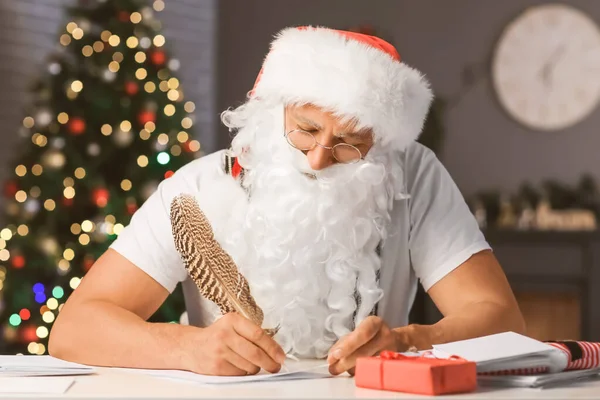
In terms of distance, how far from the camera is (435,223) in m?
2.07

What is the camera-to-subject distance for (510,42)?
5.72m

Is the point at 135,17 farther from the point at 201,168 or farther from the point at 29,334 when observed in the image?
the point at 201,168

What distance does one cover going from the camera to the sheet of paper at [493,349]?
1394 mm

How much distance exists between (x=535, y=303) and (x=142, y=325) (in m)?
4.11

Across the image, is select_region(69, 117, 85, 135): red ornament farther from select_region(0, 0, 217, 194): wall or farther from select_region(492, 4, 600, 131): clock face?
select_region(492, 4, 600, 131): clock face

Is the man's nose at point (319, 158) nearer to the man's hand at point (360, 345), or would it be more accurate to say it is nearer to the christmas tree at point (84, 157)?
the man's hand at point (360, 345)

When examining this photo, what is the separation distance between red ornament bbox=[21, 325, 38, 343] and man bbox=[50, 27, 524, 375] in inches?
78.8

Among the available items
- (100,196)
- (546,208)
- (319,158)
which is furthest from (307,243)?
(546,208)

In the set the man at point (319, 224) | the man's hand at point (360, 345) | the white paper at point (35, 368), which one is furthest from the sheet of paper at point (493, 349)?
the white paper at point (35, 368)

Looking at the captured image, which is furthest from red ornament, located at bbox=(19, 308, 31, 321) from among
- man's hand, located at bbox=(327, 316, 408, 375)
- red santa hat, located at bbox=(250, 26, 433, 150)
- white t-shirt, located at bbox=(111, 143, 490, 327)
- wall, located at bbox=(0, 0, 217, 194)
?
man's hand, located at bbox=(327, 316, 408, 375)

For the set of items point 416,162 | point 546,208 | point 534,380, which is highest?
point 416,162

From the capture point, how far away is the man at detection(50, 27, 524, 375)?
188 centimetres

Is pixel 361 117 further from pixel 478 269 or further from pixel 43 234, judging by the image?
pixel 43 234

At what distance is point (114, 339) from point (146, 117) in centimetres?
247
